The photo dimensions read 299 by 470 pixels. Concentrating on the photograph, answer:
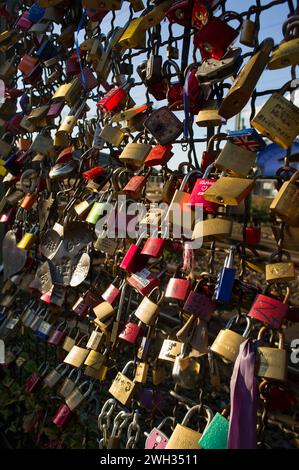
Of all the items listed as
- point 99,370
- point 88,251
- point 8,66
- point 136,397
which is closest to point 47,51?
point 8,66

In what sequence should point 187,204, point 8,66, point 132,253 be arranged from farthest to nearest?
point 8,66 < point 132,253 < point 187,204

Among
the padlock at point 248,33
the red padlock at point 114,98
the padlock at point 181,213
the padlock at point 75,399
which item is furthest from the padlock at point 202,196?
the padlock at point 75,399

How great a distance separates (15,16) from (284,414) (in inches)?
137

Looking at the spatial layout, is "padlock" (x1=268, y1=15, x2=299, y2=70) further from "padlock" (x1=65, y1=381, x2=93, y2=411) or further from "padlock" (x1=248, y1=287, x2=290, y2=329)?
"padlock" (x1=65, y1=381, x2=93, y2=411)

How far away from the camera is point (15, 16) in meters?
3.14

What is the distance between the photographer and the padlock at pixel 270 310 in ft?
4.01

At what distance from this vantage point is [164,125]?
161 cm

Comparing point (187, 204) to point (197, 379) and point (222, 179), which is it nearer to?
point (222, 179)

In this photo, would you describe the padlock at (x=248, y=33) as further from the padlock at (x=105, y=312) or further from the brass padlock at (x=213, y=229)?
the padlock at (x=105, y=312)

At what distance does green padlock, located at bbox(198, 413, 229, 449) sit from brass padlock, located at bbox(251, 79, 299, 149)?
0.90 metres

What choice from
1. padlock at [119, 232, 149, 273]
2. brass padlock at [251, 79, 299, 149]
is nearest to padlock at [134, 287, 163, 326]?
padlock at [119, 232, 149, 273]

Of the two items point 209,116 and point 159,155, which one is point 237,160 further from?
point 159,155

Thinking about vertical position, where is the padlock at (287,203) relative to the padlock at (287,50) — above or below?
below

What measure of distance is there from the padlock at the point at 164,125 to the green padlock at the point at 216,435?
3.37ft
